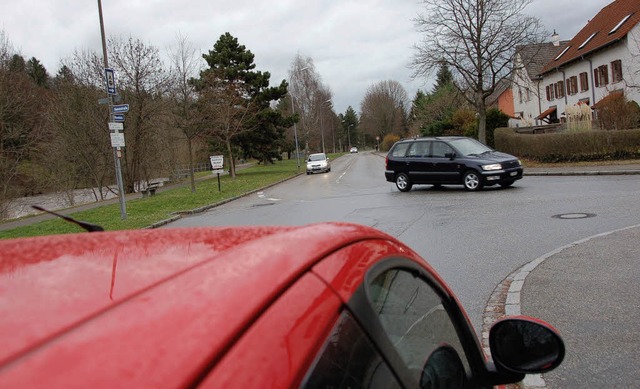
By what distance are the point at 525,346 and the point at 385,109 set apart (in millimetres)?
104835

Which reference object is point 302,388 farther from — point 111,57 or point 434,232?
point 111,57

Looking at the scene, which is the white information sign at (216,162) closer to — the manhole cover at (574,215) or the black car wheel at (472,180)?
the black car wheel at (472,180)

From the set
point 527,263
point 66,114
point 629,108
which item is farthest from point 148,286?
point 66,114

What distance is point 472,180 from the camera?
17141mm

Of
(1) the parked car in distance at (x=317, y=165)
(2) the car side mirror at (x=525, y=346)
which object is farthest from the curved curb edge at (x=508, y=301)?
(1) the parked car in distance at (x=317, y=165)

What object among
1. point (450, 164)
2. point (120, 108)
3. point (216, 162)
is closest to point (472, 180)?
point (450, 164)

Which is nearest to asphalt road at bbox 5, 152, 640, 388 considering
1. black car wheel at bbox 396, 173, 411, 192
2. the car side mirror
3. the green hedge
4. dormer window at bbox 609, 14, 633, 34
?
black car wheel at bbox 396, 173, 411, 192

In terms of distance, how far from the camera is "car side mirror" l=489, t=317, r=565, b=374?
1.96 metres

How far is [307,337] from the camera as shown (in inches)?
40.3

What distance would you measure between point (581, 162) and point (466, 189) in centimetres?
871

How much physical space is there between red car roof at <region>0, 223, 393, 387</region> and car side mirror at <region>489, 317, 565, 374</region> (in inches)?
33.1

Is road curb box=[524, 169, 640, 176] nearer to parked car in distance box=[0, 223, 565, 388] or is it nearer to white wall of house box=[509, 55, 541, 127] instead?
parked car in distance box=[0, 223, 565, 388]

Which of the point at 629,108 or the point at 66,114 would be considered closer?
the point at 629,108

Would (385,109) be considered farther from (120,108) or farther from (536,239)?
(536,239)
